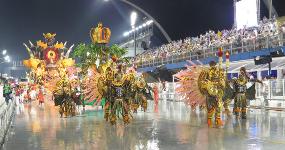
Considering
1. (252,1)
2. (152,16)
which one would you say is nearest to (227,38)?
(252,1)

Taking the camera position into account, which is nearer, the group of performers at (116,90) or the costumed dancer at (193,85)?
the group of performers at (116,90)

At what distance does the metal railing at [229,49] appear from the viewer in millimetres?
28347

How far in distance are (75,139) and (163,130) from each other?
3.25m

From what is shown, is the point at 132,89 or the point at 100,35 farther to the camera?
the point at 100,35

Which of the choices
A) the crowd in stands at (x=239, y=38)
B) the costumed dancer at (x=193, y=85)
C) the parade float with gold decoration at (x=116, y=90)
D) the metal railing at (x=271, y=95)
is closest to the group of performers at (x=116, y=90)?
the parade float with gold decoration at (x=116, y=90)

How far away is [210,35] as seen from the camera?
36.9 metres

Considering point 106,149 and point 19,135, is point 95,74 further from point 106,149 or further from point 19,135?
point 106,149

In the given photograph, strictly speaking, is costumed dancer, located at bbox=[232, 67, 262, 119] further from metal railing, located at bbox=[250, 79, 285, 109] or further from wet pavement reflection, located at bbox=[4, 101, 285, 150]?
metal railing, located at bbox=[250, 79, 285, 109]

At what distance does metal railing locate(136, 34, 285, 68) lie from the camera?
28347 millimetres

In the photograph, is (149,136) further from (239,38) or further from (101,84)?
(239,38)

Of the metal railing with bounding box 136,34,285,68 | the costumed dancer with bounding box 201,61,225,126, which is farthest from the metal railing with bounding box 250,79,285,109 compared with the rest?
the costumed dancer with bounding box 201,61,225,126

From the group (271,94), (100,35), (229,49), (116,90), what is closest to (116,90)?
(116,90)

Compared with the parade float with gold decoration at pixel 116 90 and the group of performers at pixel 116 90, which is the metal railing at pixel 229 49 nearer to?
the parade float with gold decoration at pixel 116 90

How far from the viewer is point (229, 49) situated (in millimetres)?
33312
